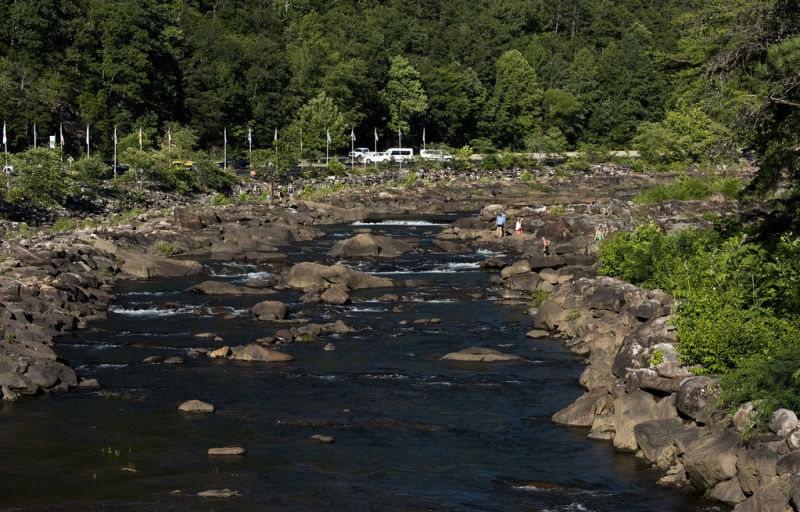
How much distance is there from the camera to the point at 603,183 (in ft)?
387

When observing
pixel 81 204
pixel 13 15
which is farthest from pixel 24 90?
pixel 81 204

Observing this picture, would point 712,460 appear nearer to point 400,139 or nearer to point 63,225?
point 63,225

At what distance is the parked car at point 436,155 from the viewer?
130 meters

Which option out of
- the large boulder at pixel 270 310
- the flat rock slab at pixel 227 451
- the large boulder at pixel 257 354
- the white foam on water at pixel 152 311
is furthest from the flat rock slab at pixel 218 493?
the white foam on water at pixel 152 311

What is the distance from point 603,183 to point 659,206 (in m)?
46.2

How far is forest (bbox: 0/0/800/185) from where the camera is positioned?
111m

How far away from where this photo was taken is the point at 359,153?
134 meters

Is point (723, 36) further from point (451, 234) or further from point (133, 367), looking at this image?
point (451, 234)

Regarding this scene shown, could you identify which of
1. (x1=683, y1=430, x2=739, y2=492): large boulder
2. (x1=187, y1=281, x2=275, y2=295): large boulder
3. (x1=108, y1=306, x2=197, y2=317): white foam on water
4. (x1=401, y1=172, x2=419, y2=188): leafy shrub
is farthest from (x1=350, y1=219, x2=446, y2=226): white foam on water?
(x1=683, y1=430, x2=739, y2=492): large boulder

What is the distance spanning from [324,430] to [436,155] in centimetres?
10710

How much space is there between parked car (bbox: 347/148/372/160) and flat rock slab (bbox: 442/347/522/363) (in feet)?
306

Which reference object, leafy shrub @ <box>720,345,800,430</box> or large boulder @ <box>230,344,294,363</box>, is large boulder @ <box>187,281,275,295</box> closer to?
large boulder @ <box>230,344,294,363</box>

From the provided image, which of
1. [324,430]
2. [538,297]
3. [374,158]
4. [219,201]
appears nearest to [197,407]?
[324,430]

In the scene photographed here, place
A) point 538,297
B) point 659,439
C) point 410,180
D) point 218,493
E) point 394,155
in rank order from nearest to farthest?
point 218,493
point 659,439
point 538,297
point 410,180
point 394,155
